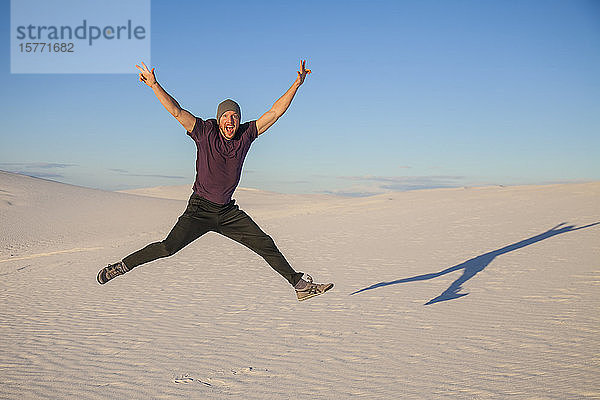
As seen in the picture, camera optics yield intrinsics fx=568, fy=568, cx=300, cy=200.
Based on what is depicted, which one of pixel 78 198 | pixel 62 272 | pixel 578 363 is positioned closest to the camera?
pixel 578 363

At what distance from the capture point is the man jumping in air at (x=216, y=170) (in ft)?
17.6

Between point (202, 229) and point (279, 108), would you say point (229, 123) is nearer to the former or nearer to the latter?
point (279, 108)

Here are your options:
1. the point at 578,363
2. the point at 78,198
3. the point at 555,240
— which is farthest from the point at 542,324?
the point at 78,198

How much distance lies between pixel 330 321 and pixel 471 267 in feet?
18.0

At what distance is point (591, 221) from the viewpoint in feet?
56.6

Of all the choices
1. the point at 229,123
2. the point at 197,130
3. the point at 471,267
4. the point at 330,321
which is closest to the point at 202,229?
the point at 197,130

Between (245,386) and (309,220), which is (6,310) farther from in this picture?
(309,220)

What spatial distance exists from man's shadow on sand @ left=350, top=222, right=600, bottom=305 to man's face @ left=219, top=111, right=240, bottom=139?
4.85 m

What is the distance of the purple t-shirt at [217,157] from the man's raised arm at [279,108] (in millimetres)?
98

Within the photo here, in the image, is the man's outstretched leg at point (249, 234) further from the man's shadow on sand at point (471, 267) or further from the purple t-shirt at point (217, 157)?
the man's shadow on sand at point (471, 267)

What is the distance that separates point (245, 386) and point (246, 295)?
187 inches

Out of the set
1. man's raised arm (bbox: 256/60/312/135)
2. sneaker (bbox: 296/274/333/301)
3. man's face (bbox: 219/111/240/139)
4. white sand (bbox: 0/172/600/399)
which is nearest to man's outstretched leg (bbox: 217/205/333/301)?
sneaker (bbox: 296/274/333/301)

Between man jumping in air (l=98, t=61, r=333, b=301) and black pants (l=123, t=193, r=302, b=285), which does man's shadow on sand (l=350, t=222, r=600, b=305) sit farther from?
man jumping in air (l=98, t=61, r=333, b=301)

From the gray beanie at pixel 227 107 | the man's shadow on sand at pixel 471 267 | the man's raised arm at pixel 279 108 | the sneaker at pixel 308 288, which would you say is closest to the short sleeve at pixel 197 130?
the gray beanie at pixel 227 107
